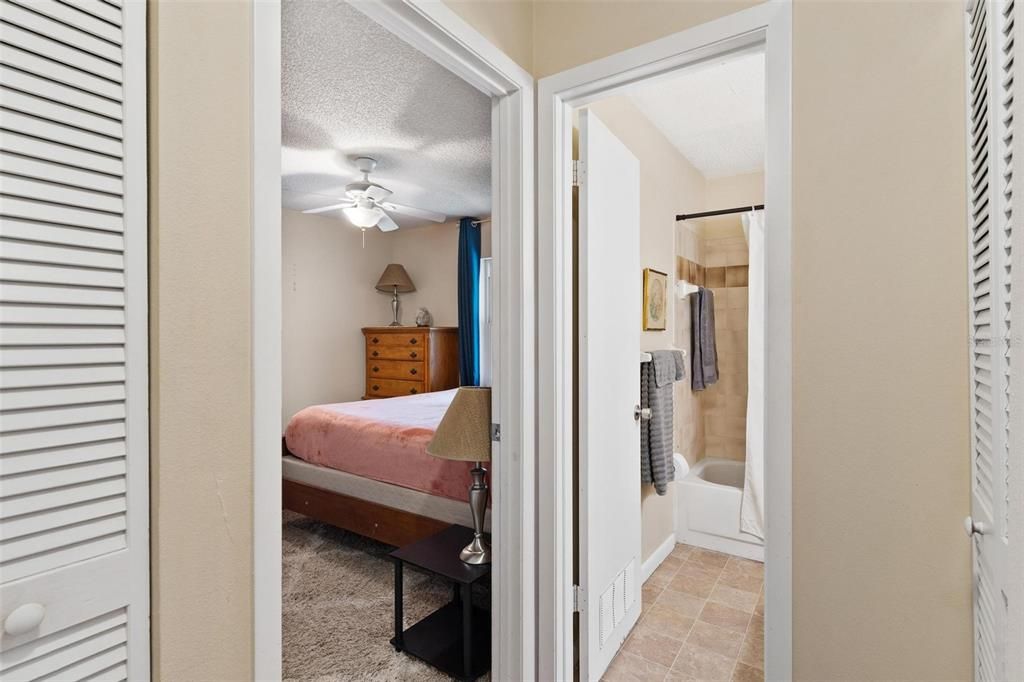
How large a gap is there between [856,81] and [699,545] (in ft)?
9.01

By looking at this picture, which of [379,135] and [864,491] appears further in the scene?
[379,135]

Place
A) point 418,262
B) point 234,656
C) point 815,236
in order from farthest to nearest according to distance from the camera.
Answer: point 418,262
point 815,236
point 234,656

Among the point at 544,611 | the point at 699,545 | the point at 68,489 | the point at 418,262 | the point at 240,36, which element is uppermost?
the point at 418,262

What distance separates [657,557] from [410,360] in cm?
316

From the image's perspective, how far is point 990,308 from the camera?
926 millimetres

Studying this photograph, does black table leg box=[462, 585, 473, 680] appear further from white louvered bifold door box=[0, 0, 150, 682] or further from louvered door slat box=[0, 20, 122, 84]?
louvered door slat box=[0, 20, 122, 84]

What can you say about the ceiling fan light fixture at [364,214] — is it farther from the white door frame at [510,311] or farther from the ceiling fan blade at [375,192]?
the white door frame at [510,311]

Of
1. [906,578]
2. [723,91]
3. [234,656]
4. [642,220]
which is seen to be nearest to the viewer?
[234,656]

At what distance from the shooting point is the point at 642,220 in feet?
8.99

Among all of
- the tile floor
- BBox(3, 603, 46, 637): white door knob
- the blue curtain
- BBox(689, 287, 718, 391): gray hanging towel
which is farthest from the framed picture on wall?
the blue curtain

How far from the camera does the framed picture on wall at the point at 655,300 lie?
8.89 feet

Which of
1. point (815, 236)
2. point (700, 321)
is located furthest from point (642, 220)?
point (815, 236)

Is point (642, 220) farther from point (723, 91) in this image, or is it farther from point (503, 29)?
point (503, 29)

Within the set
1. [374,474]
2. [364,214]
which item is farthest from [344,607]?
[364,214]
